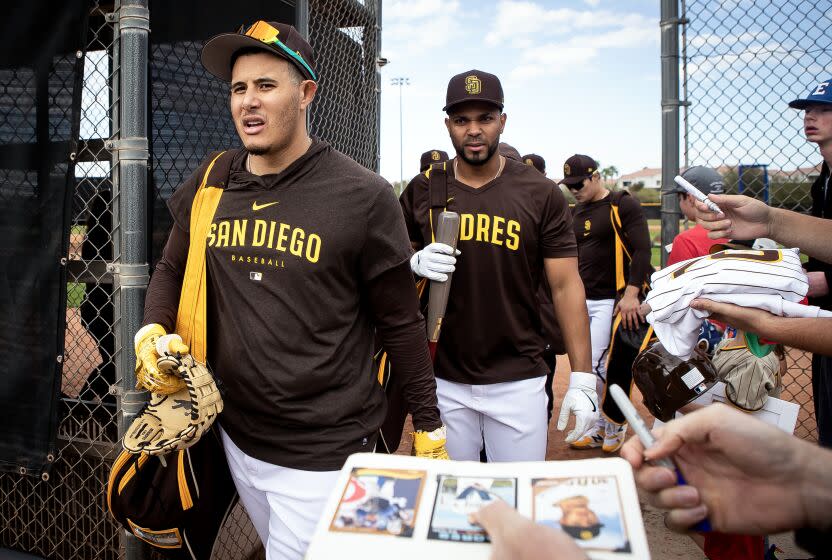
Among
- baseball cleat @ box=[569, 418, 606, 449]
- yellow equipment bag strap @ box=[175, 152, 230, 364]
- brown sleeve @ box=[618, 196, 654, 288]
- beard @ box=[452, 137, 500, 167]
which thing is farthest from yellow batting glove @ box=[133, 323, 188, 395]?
baseball cleat @ box=[569, 418, 606, 449]

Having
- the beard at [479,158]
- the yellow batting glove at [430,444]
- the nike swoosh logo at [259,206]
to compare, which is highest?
the beard at [479,158]

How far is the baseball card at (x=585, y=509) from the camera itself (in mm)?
1072

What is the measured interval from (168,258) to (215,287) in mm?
311

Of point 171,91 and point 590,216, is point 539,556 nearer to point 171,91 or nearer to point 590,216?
point 171,91

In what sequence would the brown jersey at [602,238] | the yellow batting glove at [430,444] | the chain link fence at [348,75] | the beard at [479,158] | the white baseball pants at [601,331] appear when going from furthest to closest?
the white baseball pants at [601,331] < the brown jersey at [602,238] < the chain link fence at [348,75] < the beard at [479,158] < the yellow batting glove at [430,444]

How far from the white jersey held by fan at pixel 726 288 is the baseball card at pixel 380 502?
4.90 ft

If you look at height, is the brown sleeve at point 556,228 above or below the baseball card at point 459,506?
above

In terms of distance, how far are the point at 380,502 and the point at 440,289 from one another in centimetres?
188

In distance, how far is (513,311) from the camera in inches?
125

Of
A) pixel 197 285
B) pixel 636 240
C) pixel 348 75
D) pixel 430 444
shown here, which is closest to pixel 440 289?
pixel 430 444

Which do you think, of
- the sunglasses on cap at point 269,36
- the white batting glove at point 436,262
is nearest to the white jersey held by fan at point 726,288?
the white batting glove at point 436,262

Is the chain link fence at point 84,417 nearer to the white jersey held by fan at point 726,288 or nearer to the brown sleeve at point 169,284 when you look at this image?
the brown sleeve at point 169,284

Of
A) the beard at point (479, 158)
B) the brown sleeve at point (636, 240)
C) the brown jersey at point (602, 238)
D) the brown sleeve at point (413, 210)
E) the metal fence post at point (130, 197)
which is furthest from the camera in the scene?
the brown jersey at point (602, 238)

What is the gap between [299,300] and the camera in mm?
2213
